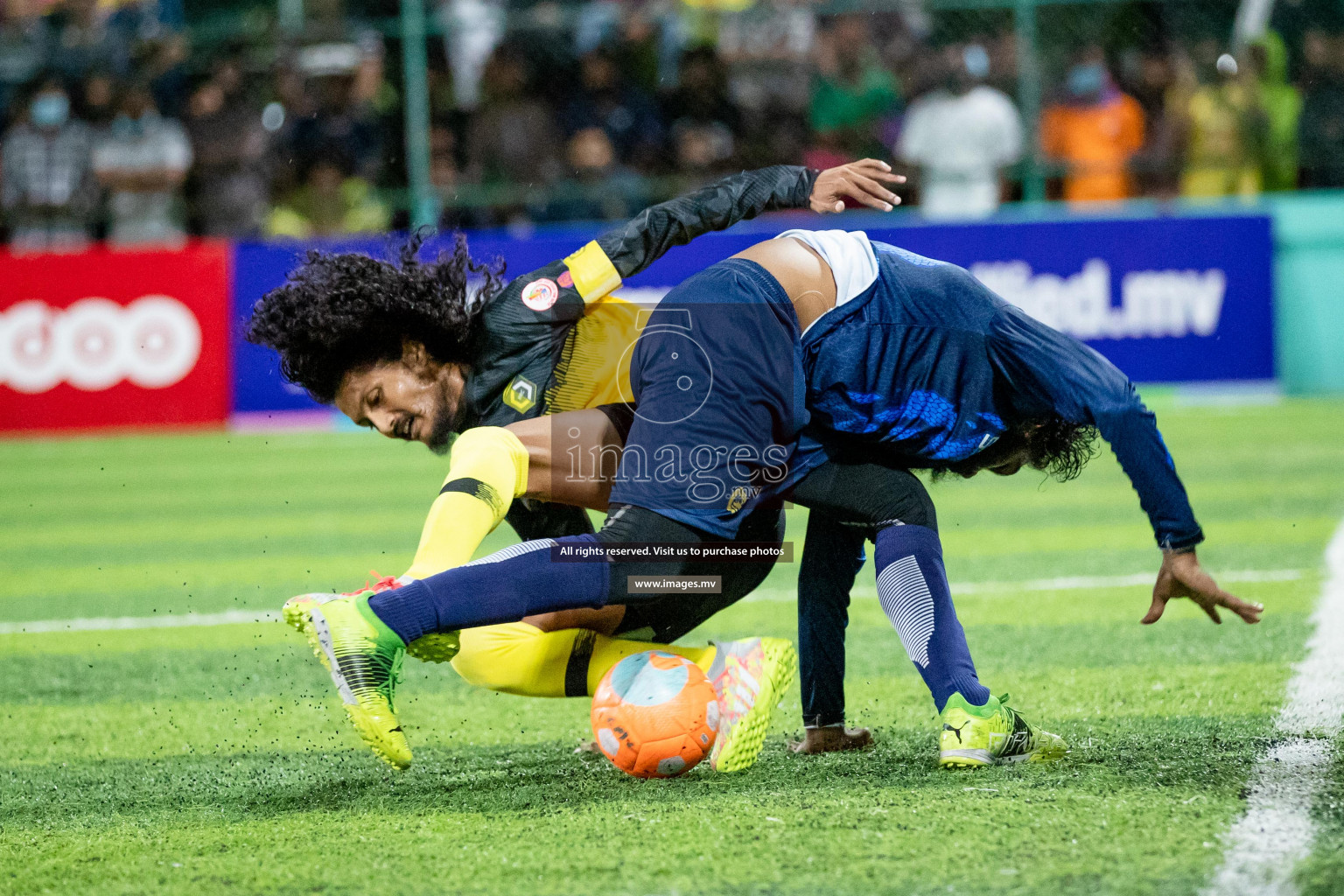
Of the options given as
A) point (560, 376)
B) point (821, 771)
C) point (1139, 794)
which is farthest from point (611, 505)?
point (1139, 794)

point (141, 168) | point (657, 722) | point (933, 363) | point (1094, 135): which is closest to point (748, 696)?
point (657, 722)

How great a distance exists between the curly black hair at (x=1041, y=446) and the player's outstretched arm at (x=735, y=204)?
23.2 inches

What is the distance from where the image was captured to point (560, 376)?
3320mm

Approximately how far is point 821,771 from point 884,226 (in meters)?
8.25

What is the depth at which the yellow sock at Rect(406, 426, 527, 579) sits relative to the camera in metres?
2.94

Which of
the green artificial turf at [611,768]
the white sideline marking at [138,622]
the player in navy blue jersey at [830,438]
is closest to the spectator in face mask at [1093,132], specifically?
the green artificial turf at [611,768]

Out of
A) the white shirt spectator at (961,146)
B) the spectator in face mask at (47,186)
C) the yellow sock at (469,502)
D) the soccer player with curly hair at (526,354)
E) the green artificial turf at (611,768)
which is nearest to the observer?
the green artificial turf at (611,768)

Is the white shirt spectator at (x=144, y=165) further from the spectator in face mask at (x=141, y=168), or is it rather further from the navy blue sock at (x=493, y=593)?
the navy blue sock at (x=493, y=593)

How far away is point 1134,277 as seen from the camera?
10773 mm

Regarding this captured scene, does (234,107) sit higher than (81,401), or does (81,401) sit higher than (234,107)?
(234,107)

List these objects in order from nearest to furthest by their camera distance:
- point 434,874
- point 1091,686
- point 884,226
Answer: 1. point 434,874
2. point 1091,686
3. point 884,226

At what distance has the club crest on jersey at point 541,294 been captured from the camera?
10.7 feet

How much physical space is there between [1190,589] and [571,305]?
55.5 inches

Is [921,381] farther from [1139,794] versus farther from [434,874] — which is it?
[434,874]
